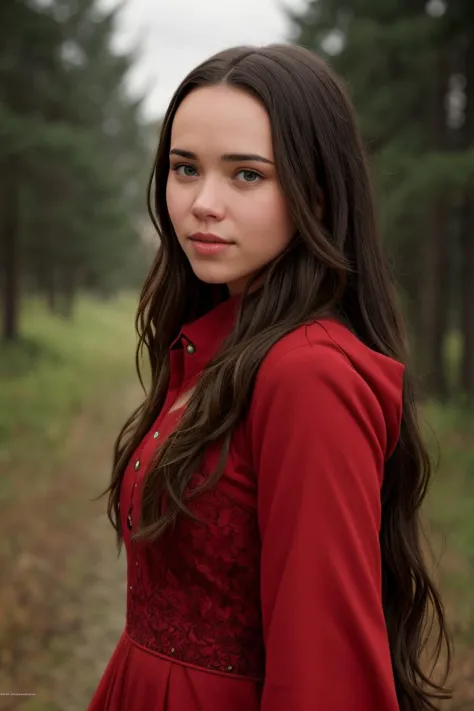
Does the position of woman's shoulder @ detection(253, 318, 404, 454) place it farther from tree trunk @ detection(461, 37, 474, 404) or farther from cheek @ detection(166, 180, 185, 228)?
tree trunk @ detection(461, 37, 474, 404)

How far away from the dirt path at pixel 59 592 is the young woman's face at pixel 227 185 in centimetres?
368

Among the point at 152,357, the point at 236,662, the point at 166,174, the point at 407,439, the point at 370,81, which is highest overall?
the point at 370,81

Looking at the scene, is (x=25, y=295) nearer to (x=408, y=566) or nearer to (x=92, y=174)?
(x=92, y=174)

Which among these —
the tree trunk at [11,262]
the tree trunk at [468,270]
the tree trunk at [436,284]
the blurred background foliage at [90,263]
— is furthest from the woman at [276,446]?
the tree trunk at [11,262]

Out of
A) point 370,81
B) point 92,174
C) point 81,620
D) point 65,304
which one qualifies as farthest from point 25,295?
point 81,620

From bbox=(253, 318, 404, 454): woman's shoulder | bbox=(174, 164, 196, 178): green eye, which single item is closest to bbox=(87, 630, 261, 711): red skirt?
bbox=(253, 318, 404, 454): woman's shoulder

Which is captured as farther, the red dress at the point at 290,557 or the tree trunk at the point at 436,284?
the tree trunk at the point at 436,284

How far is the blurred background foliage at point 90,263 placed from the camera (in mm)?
5496

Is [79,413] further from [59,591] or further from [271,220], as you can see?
[271,220]

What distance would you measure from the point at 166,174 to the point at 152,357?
565mm

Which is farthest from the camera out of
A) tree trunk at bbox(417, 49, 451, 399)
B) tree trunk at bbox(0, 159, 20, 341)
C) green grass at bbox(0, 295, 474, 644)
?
tree trunk at bbox(0, 159, 20, 341)

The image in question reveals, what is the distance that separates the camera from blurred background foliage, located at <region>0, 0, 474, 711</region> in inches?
216

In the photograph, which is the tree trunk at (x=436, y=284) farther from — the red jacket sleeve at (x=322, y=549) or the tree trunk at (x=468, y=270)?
the red jacket sleeve at (x=322, y=549)

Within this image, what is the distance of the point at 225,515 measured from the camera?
158cm
